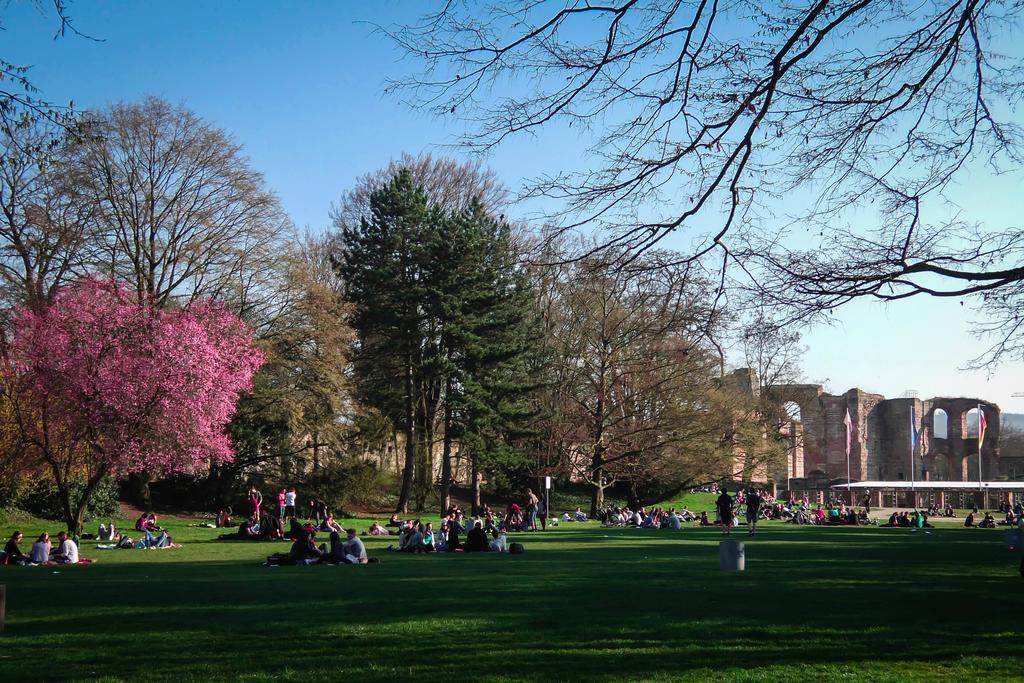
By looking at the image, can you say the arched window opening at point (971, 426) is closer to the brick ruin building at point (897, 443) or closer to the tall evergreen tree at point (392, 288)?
the brick ruin building at point (897, 443)

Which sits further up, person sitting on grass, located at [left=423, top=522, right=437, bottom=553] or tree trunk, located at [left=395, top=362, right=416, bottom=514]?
tree trunk, located at [left=395, top=362, right=416, bottom=514]

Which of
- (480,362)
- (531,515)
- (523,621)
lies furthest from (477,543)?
(480,362)

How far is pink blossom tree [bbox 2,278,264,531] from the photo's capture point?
27.7 m

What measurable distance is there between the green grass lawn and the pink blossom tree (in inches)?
371

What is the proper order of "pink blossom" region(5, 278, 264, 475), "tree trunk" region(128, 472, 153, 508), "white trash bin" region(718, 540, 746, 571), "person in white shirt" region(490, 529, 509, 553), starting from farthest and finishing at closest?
"tree trunk" region(128, 472, 153, 508)
"pink blossom" region(5, 278, 264, 475)
"person in white shirt" region(490, 529, 509, 553)
"white trash bin" region(718, 540, 746, 571)

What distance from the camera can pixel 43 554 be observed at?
20.4 m

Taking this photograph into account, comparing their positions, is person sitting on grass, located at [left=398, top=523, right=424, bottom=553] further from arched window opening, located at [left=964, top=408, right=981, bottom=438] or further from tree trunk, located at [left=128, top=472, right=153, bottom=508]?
arched window opening, located at [left=964, top=408, right=981, bottom=438]

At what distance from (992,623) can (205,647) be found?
8.78 meters

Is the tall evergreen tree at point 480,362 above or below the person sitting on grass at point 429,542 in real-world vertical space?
above

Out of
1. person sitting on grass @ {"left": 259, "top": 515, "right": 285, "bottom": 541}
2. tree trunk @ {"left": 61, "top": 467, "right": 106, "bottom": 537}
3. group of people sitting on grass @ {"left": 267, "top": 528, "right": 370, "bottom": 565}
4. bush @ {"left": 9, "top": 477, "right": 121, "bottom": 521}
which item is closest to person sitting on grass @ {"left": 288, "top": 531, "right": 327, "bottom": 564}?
group of people sitting on grass @ {"left": 267, "top": 528, "right": 370, "bottom": 565}

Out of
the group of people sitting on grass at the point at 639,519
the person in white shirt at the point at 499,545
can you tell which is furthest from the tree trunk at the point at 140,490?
the person in white shirt at the point at 499,545

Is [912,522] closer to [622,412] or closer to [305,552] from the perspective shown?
[622,412]

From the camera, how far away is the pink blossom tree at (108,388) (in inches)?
1091

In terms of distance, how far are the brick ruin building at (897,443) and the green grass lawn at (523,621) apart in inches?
2716
